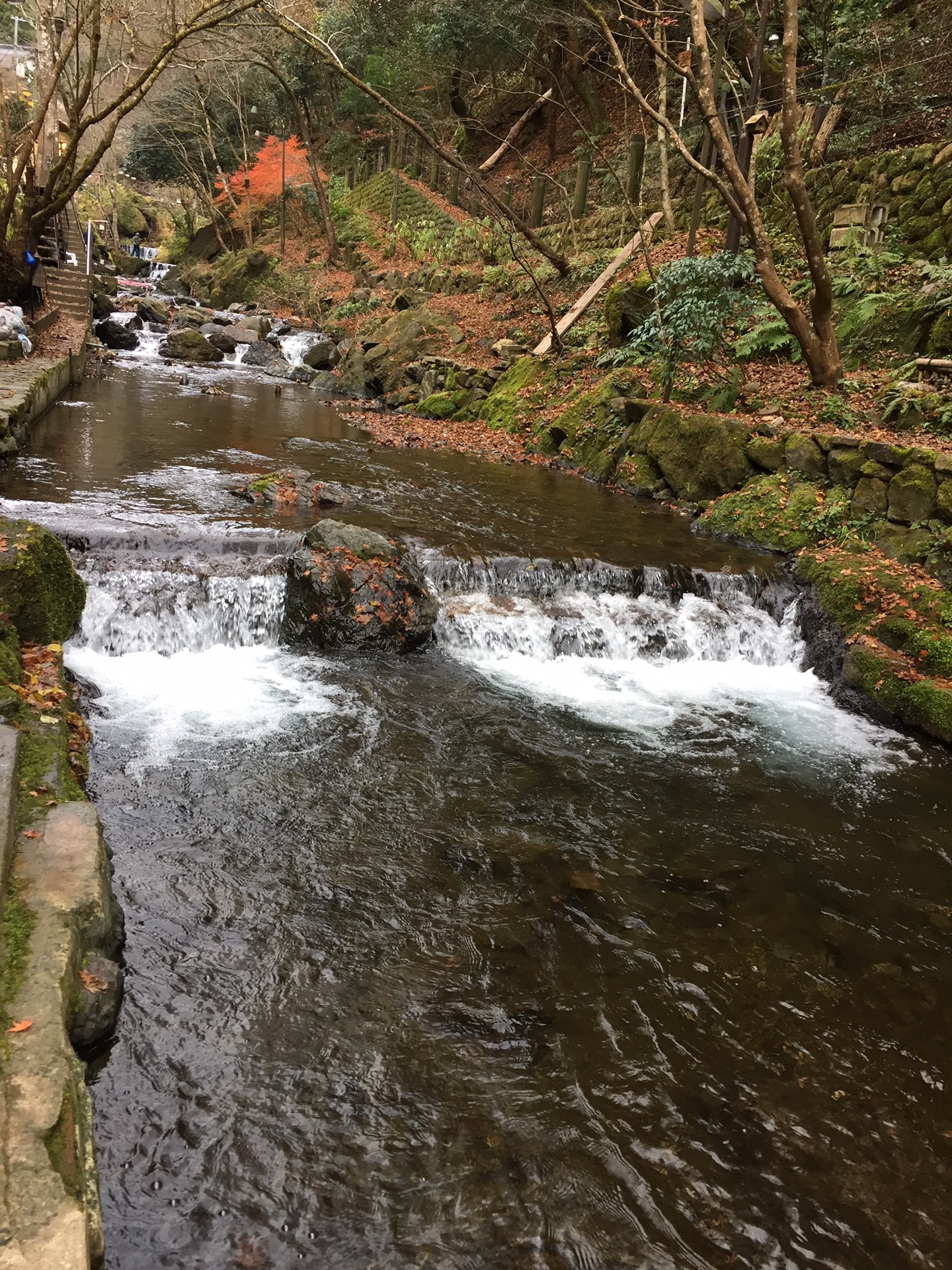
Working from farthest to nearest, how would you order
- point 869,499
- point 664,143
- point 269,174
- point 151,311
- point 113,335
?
point 269,174
point 151,311
point 113,335
point 664,143
point 869,499

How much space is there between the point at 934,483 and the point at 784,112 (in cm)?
590

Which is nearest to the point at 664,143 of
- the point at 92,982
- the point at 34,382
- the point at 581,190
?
the point at 581,190

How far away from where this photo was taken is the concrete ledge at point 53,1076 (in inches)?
85.3

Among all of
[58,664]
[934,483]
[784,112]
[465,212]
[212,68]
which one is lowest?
[58,664]

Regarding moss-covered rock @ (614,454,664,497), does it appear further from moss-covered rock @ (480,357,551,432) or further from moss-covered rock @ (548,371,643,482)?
moss-covered rock @ (480,357,551,432)

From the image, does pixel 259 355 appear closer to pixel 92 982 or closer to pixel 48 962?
pixel 92 982

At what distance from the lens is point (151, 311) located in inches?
1110

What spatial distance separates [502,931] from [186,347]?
78.9 feet

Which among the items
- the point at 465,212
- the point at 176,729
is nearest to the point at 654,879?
the point at 176,729

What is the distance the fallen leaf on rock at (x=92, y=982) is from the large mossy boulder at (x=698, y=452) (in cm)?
1125

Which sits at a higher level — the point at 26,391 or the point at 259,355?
the point at 259,355

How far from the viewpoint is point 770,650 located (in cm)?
945

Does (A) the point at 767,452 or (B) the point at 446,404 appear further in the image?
(B) the point at 446,404

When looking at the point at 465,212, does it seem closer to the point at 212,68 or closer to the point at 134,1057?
the point at 212,68
